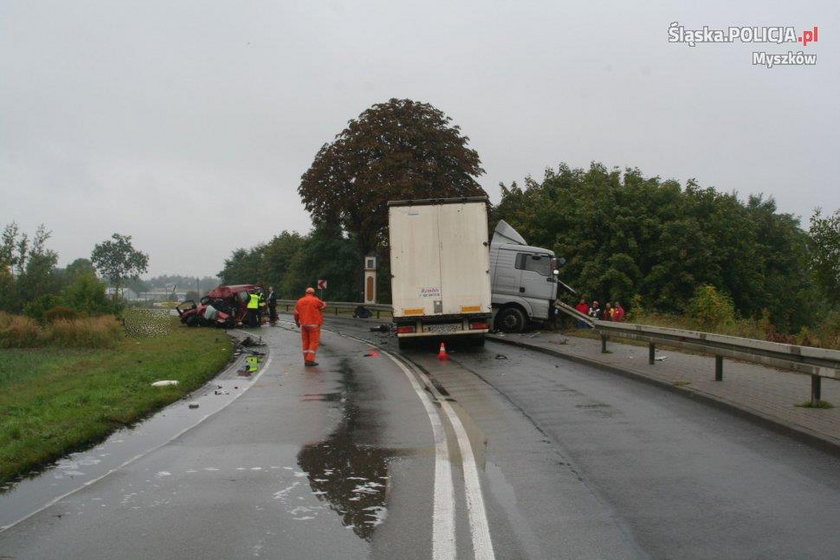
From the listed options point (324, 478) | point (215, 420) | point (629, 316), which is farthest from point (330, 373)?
point (629, 316)

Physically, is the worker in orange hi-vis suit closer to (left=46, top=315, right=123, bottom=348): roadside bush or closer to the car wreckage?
(left=46, top=315, right=123, bottom=348): roadside bush

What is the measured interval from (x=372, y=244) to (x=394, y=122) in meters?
6.91

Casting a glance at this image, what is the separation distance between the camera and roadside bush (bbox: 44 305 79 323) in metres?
27.2

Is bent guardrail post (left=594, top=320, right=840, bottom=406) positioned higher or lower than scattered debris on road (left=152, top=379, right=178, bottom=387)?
higher

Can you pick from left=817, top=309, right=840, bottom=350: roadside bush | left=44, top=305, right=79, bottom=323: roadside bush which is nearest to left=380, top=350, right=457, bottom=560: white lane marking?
left=817, top=309, right=840, bottom=350: roadside bush

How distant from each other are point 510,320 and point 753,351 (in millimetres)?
14836

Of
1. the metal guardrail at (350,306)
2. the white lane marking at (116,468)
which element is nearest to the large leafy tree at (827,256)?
the metal guardrail at (350,306)

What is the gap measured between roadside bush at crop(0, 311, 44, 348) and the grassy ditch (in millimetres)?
484

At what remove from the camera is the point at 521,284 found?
25.3 meters

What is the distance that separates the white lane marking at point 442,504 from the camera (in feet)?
15.3

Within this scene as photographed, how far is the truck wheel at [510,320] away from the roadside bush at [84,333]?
40.6 feet

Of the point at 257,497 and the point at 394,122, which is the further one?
the point at 394,122

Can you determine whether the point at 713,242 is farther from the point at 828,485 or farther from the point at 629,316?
the point at 828,485

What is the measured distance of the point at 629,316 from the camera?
89.3 feet
